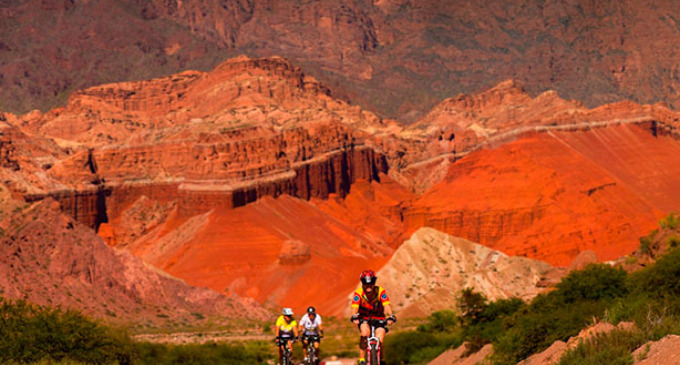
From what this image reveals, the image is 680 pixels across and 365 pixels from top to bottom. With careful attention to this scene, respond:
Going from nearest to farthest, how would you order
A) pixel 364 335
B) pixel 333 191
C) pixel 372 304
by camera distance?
pixel 364 335 < pixel 372 304 < pixel 333 191

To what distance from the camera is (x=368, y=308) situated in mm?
20531

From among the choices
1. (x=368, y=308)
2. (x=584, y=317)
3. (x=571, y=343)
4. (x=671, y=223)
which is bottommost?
(x=571, y=343)

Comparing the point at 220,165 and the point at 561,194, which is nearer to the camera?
the point at 561,194

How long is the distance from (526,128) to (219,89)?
8300 cm

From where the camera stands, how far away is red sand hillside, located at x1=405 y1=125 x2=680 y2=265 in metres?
99.1

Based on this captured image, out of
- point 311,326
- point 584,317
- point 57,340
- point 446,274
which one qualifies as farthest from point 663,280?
point 446,274

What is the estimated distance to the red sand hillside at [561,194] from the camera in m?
99.1

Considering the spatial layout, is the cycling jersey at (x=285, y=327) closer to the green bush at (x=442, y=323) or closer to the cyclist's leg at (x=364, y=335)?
the cyclist's leg at (x=364, y=335)

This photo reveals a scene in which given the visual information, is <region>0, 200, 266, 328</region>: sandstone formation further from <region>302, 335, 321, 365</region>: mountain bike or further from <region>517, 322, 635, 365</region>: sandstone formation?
<region>302, 335, 321, 365</region>: mountain bike

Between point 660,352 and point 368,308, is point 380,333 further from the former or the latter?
point 660,352

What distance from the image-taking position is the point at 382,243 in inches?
4377

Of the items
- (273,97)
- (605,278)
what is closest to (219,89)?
(273,97)

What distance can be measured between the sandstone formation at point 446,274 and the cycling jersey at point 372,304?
45.3m

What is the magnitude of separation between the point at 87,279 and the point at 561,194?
204ft
